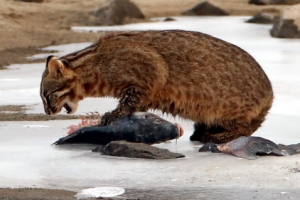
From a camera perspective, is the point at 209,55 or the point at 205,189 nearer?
the point at 205,189

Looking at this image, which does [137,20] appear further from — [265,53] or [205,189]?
[205,189]

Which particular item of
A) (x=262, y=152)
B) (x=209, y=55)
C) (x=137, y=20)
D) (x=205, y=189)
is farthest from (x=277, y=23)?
(x=205, y=189)

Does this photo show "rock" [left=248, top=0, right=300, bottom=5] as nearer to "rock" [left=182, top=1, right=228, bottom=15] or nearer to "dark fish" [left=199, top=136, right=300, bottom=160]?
"rock" [left=182, top=1, right=228, bottom=15]

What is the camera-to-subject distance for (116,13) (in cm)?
1931

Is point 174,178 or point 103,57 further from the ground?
point 103,57

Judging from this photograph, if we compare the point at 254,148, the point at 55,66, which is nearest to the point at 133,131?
the point at 55,66

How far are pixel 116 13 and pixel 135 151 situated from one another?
13.2 meters

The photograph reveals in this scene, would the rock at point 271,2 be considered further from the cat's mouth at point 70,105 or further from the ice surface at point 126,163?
the cat's mouth at point 70,105

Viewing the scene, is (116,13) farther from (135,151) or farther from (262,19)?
(135,151)

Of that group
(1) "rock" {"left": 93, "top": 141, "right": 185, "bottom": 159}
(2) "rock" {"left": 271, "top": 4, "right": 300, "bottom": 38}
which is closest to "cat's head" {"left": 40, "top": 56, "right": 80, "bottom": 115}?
(1) "rock" {"left": 93, "top": 141, "right": 185, "bottom": 159}

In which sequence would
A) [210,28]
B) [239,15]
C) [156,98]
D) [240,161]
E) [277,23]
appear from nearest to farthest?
[240,161], [156,98], [277,23], [210,28], [239,15]

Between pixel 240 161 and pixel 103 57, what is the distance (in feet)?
5.30

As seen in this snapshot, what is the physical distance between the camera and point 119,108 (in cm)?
696

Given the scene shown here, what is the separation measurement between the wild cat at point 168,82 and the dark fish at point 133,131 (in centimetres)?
10
